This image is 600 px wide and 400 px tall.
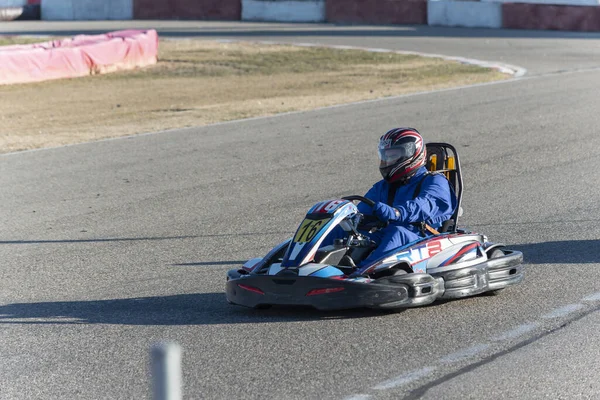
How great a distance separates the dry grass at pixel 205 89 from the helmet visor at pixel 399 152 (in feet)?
26.6

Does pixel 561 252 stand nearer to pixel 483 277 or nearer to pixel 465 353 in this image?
pixel 483 277

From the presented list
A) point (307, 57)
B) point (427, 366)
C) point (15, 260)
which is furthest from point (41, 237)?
point (307, 57)

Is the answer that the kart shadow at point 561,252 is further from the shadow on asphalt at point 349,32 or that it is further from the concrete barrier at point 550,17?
the concrete barrier at point 550,17

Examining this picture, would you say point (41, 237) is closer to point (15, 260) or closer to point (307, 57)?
point (15, 260)

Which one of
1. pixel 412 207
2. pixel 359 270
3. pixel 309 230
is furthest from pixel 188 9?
pixel 359 270

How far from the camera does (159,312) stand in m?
6.08

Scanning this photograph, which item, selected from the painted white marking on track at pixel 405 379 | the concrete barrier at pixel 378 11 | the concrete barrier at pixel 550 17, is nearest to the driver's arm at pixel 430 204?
the painted white marking on track at pixel 405 379

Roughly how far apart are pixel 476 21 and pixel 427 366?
101 ft

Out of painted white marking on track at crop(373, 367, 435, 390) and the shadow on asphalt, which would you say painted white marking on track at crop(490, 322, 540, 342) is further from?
the shadow on asphalt

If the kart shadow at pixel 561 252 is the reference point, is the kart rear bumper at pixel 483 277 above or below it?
above

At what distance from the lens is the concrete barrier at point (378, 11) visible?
118ft

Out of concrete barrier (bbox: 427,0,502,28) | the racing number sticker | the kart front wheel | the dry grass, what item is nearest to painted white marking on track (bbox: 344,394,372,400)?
the racing number sticker

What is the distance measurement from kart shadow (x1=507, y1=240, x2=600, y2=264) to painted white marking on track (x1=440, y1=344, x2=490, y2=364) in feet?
7.00

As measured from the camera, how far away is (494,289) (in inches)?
246
